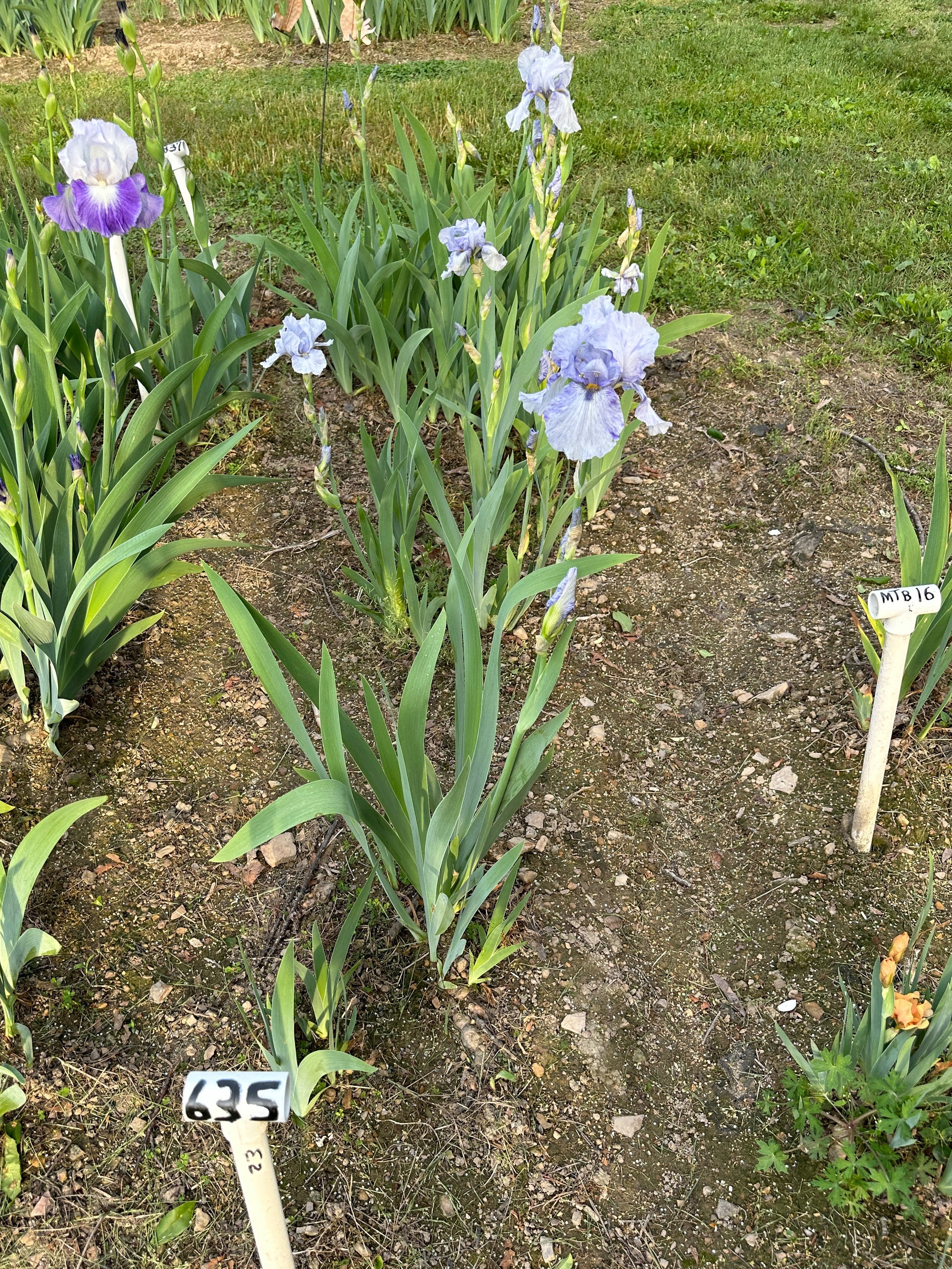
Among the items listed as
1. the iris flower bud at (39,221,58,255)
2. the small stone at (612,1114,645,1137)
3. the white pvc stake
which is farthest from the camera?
the white pvc stake

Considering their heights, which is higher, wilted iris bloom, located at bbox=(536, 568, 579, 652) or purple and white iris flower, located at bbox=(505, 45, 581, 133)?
purple and white iris flower, located at bbox=(505, 45, 581, 133)

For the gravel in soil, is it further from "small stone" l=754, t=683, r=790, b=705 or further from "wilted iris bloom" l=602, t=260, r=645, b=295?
"wilted iris bloom" l=602, t=260, r=645, b=295

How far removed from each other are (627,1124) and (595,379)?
1.13 meters

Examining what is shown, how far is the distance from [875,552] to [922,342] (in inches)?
43.3

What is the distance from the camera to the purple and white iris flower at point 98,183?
1.81 meters

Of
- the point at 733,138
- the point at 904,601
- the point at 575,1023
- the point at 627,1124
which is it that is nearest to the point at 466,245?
the point at 904,601

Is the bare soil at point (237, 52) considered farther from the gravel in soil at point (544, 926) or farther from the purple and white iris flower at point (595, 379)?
the purple and white iris flower at point (595, 379)

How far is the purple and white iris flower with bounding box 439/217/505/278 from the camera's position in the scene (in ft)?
6.62

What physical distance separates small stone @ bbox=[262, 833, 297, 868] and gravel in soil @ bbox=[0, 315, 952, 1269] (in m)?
0.01

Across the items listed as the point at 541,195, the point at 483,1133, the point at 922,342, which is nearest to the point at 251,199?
the point at 541,195

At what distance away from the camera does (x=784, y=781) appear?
2.00 meters

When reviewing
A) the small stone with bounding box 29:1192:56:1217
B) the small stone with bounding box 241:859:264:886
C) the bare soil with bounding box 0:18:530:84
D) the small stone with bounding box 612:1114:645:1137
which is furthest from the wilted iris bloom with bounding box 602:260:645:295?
the bare soil with bounding box 0:18:530:84

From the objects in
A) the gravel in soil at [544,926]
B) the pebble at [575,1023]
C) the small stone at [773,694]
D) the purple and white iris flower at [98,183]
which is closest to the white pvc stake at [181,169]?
the purple and white iris flower at [98,183]

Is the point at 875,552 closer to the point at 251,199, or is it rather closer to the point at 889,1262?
the point at 889,1262
